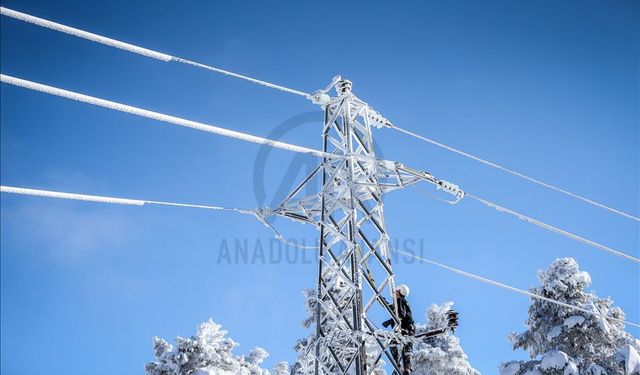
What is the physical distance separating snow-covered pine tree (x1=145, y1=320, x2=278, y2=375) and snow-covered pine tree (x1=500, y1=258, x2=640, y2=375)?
14061 mm

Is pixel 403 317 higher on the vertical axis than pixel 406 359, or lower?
higher

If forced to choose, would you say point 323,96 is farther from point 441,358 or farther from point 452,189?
point 441,358

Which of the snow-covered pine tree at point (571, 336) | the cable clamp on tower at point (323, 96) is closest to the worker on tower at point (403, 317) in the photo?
the cable clamp on tower at point (323, 96)

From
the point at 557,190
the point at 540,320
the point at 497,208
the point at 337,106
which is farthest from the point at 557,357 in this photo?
the point at 337,106

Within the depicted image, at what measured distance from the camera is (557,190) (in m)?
11.6

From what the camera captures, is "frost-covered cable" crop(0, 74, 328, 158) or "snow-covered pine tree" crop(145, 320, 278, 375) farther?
"snow-covered pine tree" crop(145, 320, 278, 375)

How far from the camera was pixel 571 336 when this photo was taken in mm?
18688

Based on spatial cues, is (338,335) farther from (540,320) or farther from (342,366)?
(540,320)

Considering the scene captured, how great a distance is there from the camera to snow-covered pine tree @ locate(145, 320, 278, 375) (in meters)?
23.6

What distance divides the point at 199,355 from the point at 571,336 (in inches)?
683

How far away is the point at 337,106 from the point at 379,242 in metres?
3.24

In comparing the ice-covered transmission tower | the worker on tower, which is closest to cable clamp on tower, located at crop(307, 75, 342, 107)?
the ice-covered transmission tower

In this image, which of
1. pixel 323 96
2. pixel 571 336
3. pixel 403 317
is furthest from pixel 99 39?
pixel 571 336

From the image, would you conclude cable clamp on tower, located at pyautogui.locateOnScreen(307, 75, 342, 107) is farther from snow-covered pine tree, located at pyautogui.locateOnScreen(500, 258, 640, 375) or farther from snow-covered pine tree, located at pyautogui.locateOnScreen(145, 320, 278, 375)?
snow-covered pine tree, located at pyautogui.locateOnScreen(145, 320, 278, 375)
